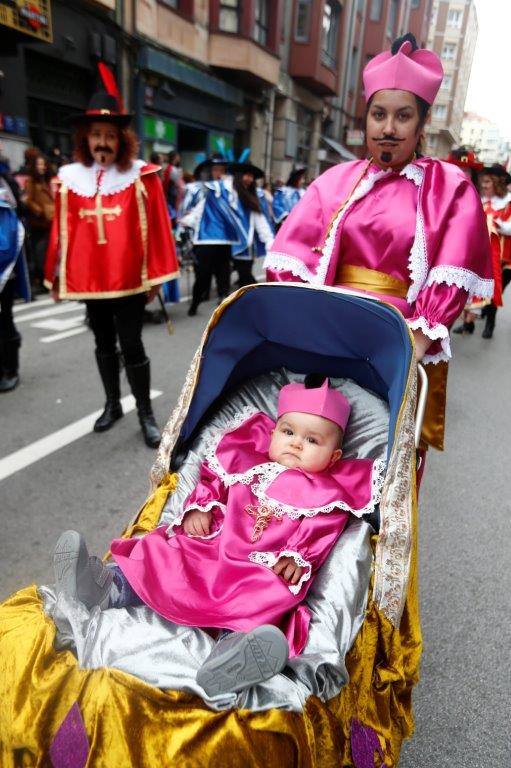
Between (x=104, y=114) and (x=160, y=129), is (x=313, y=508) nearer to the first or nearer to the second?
(x=104, y=114)

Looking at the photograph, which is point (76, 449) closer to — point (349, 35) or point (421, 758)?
point (421, 758)

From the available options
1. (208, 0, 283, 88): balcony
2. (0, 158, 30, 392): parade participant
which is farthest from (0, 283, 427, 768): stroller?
(208, 0, 283, 88): balcony

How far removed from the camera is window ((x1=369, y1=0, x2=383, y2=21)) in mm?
28547

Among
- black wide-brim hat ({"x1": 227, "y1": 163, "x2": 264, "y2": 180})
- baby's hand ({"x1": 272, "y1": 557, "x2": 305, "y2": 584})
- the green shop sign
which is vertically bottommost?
baby's hand ({"x1": 272, "y1": 557, "x2": 305, "y2": 584})

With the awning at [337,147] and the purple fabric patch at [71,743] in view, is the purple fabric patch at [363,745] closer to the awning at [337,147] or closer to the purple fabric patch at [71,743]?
the purple fabric patch at [71,743]

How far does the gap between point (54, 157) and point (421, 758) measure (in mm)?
10006

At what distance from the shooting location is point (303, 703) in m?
1.23

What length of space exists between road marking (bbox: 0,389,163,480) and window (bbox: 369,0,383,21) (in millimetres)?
31940

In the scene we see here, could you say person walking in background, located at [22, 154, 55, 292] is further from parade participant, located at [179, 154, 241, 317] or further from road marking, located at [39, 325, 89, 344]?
road marking, located at [39, 325, 89, 344]

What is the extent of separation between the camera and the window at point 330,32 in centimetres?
2236

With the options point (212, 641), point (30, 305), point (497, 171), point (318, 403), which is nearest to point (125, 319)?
point (318, 403)

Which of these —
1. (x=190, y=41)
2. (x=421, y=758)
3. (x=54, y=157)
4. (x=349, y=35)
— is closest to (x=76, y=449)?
(x=421, y=758)

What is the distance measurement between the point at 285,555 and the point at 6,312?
3585mm

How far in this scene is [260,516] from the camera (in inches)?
70.9
